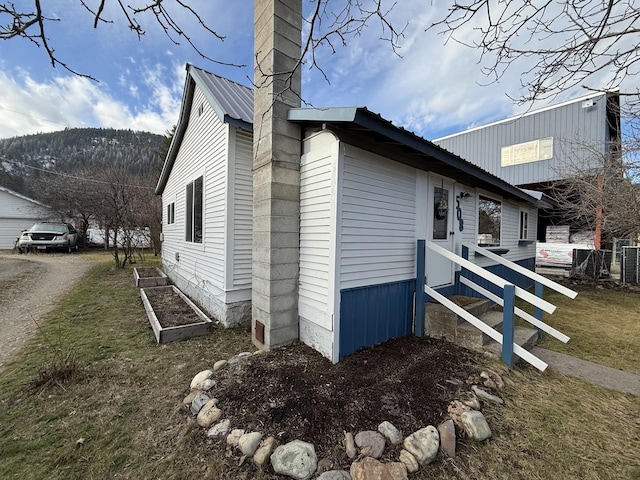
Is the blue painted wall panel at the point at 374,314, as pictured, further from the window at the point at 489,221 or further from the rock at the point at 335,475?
the window at the point at 489,221

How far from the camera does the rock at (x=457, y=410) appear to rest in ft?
8.00

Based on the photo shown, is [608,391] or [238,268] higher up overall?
[238,268]

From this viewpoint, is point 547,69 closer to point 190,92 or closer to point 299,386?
point 299,386

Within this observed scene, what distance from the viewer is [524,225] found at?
9039 millimetres

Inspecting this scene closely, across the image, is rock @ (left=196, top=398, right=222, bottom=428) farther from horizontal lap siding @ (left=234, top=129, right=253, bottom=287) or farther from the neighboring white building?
the neighboring white building

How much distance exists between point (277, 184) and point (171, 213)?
299 inches

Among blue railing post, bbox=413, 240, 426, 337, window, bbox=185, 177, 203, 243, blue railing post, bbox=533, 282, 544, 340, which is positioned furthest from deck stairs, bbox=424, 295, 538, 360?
window, bbox=185, 177, 203, 243

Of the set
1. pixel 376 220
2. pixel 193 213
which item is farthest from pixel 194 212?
pixel 376 220

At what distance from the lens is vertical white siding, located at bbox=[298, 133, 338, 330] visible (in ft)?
11.3

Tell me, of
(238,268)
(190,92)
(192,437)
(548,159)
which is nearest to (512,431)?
(192,437)

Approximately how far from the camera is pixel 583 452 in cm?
223

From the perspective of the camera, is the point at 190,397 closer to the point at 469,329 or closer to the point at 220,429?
the point at 220,429

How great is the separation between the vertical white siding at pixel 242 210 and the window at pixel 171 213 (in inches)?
208

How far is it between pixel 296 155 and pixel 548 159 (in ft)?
45.6
